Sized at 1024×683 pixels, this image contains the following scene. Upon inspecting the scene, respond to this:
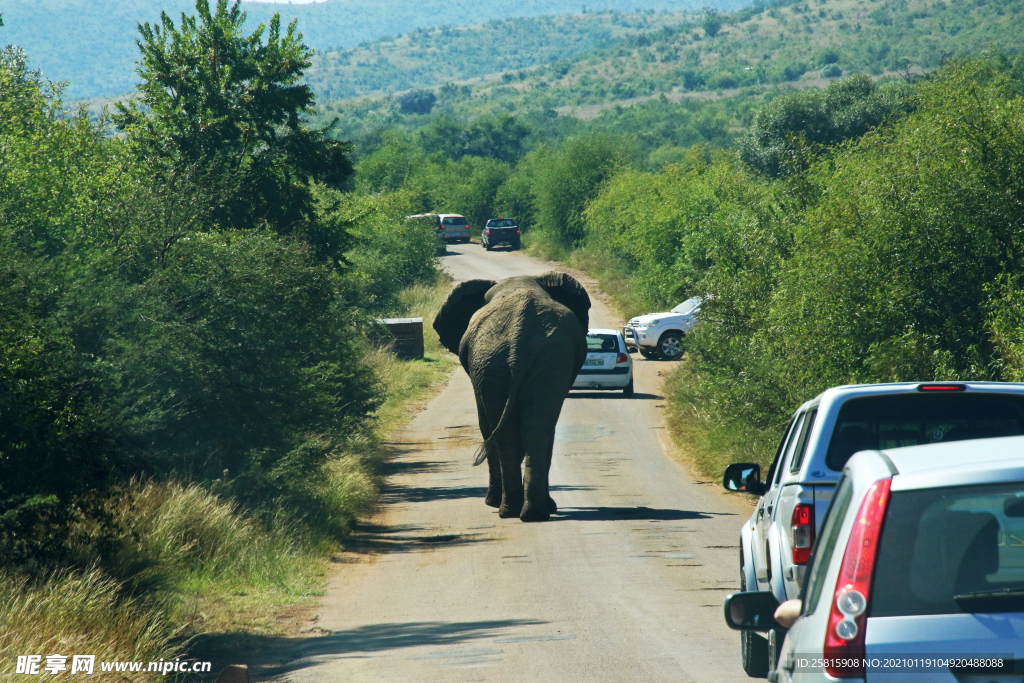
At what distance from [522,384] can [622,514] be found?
212 cm

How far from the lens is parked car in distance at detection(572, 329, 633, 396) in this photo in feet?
94.8

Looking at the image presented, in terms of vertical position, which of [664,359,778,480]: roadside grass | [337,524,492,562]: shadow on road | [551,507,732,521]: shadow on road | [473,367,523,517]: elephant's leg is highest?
[473,367,523,517]: elephant's leg

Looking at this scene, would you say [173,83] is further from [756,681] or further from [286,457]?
[756,681]

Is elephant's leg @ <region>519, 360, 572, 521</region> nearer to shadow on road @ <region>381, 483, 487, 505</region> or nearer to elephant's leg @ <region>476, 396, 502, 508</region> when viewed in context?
elephant's leg @ <region>476, 396, 502, 508</region>

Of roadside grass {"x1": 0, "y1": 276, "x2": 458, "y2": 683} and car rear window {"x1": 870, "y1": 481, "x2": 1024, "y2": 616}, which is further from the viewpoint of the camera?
roadside grass {"x1": 0, "y1": 276, "x2": 458, "y2": 683}

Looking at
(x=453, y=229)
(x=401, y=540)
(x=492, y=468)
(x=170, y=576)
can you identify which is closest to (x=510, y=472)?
(x=492, y=468)

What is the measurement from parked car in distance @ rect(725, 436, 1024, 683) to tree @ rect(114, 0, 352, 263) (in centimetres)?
1784

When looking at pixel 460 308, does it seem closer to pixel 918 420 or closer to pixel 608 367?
Answer: pixel 918 420

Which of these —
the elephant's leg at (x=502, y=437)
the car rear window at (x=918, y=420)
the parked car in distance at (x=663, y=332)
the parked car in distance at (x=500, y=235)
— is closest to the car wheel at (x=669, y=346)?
the parked car in distance at (x=663, y=332)

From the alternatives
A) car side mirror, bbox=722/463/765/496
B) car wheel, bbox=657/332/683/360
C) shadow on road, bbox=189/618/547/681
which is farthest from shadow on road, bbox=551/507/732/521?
car wheel, bbox=657/332/683/360

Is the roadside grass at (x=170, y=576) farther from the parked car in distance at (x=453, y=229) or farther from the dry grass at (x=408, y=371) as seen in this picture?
the parked car in distance at (x=453, y=229)

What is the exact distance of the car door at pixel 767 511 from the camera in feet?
22.2

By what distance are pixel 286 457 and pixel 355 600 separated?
421cm

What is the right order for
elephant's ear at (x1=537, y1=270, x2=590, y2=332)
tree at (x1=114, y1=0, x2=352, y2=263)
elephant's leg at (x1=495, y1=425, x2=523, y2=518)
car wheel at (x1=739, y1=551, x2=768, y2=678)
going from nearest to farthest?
car wheel at (x1=739, y1=551, x2=768, y2=678), elephant's leg at (x1=495, y1=425, x2=523, y2=518), elephant's ear at (x1=537, y1=270, x2=590, y2=332), tree at (x1=114, y1=0, x2=352, y2=263)
